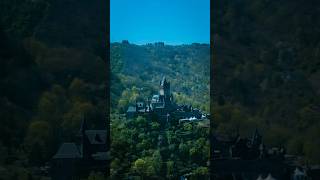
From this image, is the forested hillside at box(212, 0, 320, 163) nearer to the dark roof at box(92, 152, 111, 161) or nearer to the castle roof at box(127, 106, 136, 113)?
the castle roof at box(127, 106, 136, 113)

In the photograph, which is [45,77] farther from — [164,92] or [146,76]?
[164,92]

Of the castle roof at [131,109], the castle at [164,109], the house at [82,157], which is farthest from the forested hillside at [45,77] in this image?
the castle at [164,109]

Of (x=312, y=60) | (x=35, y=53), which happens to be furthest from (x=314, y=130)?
Answer: (x=35, y=53)

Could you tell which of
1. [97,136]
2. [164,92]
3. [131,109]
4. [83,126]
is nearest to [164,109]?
[164,92]

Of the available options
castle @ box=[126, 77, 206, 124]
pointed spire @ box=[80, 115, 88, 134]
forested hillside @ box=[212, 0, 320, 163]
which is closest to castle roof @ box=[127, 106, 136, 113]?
castle @ box=[126, 77, 206, 124]

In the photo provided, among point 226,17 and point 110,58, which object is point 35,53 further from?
point 226,17

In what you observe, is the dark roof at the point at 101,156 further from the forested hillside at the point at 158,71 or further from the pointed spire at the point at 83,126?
the forested hillside at the point at 158,71

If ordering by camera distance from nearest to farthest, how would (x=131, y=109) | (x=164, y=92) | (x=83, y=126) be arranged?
(x=83, y=126) → (x=131, y=109) → (x=164, y=92)
